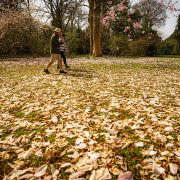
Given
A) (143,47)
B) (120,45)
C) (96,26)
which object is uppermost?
(96,26)

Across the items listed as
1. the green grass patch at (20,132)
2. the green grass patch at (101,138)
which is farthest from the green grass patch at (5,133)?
the green grass patch at (101,138)

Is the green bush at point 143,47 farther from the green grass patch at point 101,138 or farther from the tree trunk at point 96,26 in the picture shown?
the green grass patch at point 101,138

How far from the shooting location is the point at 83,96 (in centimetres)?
1032

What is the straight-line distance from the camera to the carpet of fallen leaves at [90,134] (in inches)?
189

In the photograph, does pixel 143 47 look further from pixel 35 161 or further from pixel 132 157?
pixel 35 161

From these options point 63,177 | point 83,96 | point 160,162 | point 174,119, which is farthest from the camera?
point 83,96

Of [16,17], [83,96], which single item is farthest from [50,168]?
[16,17]

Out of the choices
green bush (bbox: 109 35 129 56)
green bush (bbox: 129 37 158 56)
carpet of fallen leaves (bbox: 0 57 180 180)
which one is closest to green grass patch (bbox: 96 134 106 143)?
carpet of fallen leaves (bbox: 0 57 180 180)

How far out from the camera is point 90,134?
6.36m

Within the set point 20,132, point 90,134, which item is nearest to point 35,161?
point 90,134

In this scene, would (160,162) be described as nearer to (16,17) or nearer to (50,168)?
(50,168)

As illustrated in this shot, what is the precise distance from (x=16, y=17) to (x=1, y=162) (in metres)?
29.2

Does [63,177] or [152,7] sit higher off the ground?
[152,7]

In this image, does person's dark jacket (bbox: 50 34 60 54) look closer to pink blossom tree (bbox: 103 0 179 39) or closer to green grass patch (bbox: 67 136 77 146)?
green grass patch (bbox: 67 136 77 146)
